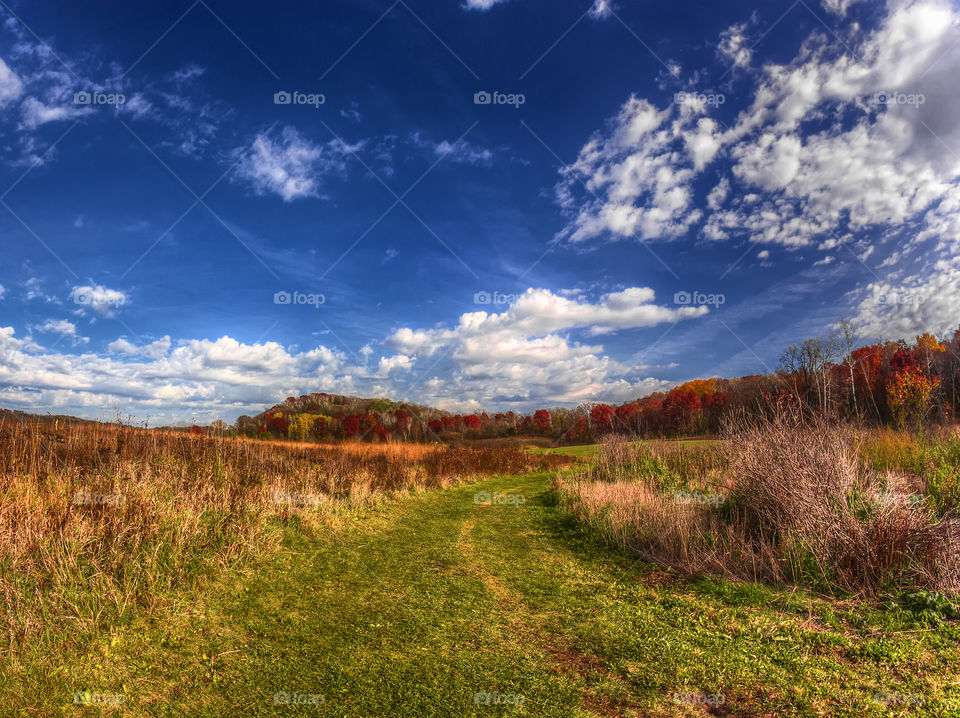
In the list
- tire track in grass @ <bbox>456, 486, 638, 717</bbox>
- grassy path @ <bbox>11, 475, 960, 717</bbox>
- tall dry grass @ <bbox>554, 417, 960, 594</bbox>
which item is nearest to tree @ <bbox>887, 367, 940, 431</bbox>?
tall dry grass @ <bbox>554, 417, 960, 594</bbox>

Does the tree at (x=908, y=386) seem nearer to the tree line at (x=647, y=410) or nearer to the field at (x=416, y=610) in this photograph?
the tree line at (x=647, y=410)

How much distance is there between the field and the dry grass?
0.12ft

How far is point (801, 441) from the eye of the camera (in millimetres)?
7379

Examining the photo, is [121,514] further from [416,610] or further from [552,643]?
[552,643]

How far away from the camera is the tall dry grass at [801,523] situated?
592 centimetres

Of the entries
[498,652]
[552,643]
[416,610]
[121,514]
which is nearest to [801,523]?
[552,643]

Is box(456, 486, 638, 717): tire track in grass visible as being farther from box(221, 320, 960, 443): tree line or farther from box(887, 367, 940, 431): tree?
box(887, 367, 940, 431): tree

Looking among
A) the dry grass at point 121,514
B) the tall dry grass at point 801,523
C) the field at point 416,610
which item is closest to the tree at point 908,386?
the field at point 416,610

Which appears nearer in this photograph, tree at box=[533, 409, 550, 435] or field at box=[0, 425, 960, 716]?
field at box=[0, 425, 960, 716]

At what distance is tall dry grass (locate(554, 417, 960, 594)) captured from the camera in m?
5.92

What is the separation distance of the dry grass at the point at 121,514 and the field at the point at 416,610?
35mm

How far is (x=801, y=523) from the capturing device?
21.4ft

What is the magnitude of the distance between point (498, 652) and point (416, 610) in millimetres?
1390

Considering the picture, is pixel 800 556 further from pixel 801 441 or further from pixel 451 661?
pixel 451 661
